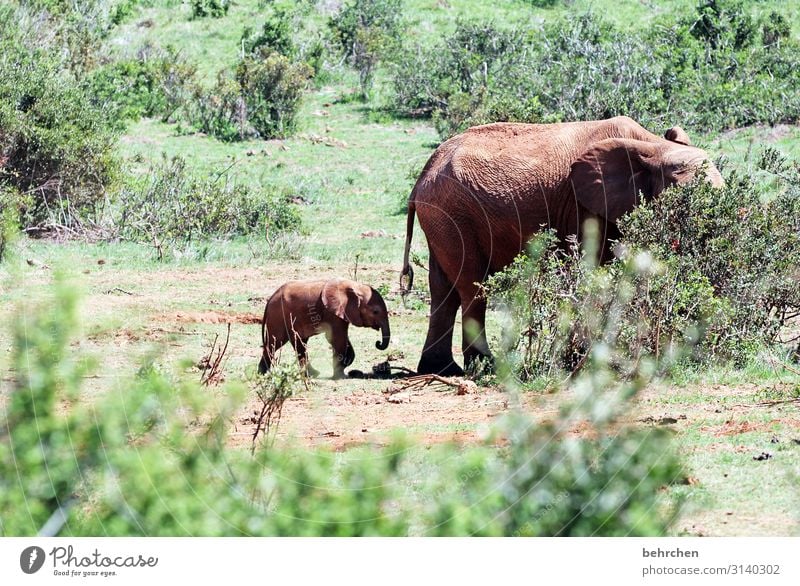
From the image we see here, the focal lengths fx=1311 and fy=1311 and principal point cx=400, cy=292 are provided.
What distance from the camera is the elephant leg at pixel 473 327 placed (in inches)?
424

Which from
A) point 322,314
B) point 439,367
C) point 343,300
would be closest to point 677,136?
point 439,367

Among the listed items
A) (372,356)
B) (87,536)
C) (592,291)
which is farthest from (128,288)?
(87,536)

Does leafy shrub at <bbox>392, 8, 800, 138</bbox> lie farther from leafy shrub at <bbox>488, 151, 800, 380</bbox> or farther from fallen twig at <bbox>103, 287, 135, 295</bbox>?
leafy shrub at <bbox>488, 151, 800, 380</bbox>

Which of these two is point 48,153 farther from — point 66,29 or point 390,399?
point 66,29

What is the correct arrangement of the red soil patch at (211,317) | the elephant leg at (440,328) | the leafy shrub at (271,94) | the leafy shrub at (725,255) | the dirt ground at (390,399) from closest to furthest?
the dirt ground at (390,399) → the leafy shrub at (725,255) → the elephant leg at (440,328) → the red soil patch at (211,317) → the leafy shrub at (271,94)

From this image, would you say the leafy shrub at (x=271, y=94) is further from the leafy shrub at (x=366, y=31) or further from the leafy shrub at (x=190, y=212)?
the leafy shrub at (x=190, y=212)

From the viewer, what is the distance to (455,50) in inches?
1054

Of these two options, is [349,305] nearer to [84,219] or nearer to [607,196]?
[607,196]

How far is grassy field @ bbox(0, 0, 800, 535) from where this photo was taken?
661 centimetres

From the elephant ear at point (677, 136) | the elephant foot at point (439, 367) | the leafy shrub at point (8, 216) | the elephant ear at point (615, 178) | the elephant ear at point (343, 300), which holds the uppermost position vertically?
the elephant ear at point (677, 136)

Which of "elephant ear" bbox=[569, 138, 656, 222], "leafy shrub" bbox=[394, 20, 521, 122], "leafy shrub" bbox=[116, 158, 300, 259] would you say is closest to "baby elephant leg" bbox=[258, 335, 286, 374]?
"elephant ear" bbox=[569, 138, 656, 222]

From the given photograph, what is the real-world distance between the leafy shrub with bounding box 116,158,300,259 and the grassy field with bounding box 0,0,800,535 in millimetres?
343

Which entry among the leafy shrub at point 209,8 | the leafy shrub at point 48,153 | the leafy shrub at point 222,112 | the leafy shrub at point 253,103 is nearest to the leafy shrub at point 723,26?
the leafy shrub at point 253,103

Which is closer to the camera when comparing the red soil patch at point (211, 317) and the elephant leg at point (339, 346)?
the elephant leg at point (339, 346)
